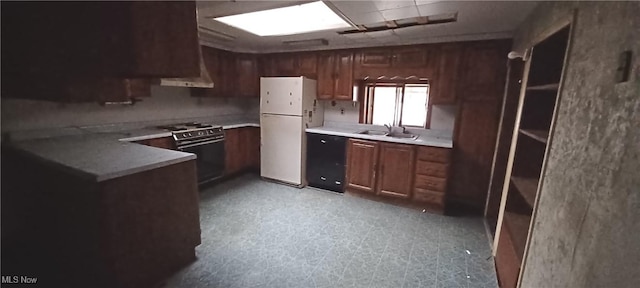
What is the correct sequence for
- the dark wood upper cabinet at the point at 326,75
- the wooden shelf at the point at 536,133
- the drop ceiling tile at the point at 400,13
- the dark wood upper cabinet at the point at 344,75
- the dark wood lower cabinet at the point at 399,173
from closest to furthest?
the wooden shelf at the point at 536,133, the drop ceiling tile at the point at 400,13, the dark wood lower cabinet at the point at 399,173, the dark wood upper cabinet at the point at 344,75, the dark wood upper cabinet at the point at 326,75

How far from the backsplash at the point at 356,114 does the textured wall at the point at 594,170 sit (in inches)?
84.1

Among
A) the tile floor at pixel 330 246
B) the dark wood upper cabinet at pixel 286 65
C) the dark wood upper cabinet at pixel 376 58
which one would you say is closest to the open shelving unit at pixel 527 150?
the tile floor at pixel 330 246

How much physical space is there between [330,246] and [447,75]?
2.43 meters

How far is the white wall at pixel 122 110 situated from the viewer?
8.14ft

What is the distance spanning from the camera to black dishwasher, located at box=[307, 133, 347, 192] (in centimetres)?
381

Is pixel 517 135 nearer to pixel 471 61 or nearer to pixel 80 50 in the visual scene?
pixel 471 61

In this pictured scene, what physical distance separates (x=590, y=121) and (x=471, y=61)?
2.34m

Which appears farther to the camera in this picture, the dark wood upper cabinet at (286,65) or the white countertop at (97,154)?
the dark wood upper cabinet at (286,65)

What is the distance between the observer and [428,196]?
3332 mm

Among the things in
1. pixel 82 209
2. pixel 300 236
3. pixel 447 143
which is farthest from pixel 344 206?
pixel 82 209

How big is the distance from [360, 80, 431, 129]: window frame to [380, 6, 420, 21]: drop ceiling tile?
4.51 ft

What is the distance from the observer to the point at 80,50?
0.49 metres

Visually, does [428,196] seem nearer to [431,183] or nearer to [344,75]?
[431,183]

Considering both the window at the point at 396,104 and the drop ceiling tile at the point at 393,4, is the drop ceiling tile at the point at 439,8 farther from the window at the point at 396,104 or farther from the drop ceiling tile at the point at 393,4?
the window at the point at 396,104
